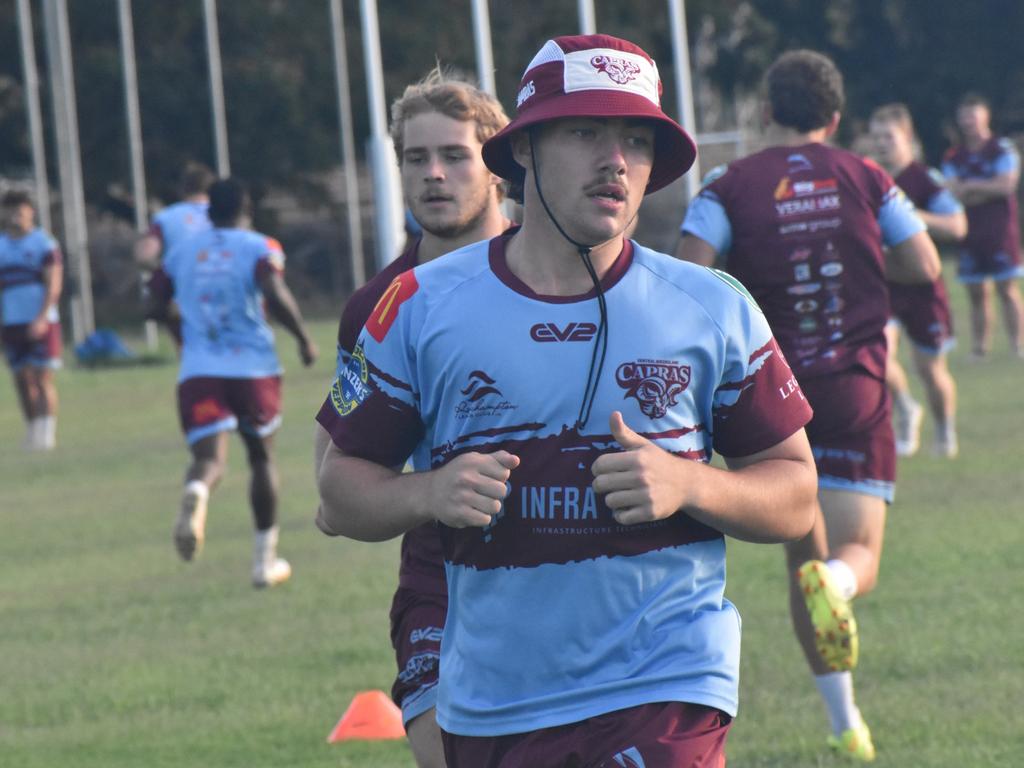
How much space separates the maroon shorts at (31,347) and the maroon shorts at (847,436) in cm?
1388

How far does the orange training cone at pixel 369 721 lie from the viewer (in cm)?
764

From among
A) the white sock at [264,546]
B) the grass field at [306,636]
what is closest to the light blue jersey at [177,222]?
the grass field at [306,636]

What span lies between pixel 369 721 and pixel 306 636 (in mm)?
2187

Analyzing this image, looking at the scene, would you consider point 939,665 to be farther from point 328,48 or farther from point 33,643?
point 328,48

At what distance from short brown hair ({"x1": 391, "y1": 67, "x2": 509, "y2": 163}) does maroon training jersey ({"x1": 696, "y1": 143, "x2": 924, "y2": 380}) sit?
1.70 meters

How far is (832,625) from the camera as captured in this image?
20.5 ft

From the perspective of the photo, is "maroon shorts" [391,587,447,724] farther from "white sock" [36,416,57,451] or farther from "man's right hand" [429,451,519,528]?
"white sock" [36,416,57,451]

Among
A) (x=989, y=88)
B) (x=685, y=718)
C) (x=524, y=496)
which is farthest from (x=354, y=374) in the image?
(x=989, y=88)

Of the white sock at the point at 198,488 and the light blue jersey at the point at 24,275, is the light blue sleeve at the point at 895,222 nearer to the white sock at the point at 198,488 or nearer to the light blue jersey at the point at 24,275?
the white sock at the point at 198,488

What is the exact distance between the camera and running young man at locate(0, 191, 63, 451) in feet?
65.1

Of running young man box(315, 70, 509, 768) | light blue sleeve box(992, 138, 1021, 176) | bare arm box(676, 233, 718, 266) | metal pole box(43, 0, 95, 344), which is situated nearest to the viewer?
running young man box(315, 70, 509, 768)

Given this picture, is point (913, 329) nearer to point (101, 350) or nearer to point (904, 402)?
point (904, 402)

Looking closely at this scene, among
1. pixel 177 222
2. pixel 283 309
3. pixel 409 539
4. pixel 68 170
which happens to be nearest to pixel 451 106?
pixel 409 539

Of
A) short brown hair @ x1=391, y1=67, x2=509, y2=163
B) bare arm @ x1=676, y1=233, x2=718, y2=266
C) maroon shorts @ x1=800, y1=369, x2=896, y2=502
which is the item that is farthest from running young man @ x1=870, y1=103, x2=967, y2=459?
short brown hair @ x1=391, y1=67, x2=509, y2=163
